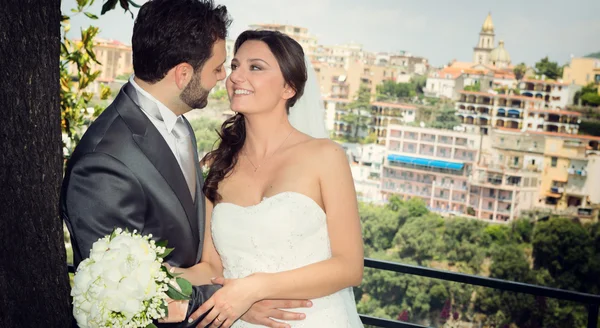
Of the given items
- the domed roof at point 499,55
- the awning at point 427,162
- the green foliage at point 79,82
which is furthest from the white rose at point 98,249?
the awning at point 427,162

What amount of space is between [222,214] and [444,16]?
40.9 meters

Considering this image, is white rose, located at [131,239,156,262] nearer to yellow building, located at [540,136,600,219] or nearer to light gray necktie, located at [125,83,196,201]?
light gray necktie, located at [125,83,196,201]

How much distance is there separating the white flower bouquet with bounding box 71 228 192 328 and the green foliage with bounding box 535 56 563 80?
143 ft

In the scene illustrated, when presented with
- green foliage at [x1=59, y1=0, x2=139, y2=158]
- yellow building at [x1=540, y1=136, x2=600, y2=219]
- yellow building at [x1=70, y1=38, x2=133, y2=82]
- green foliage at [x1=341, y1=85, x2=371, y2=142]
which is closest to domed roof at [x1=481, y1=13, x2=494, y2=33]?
yellow building at [x1=540, y1=136, x2=600, y2=219]

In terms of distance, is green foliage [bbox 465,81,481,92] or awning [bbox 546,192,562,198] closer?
awning [bbox 546,192,562,198]

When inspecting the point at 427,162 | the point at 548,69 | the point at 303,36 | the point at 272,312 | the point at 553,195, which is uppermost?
the point at 303,36

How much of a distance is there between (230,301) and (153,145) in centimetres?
41

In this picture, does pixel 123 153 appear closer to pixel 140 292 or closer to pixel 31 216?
pixel 31 216

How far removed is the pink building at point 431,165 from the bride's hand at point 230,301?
38182 mm

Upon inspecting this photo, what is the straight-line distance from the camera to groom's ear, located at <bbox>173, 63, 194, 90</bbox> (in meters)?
1.60

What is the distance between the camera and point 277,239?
6.09ft

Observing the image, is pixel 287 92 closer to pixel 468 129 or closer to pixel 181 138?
pixel 181 138

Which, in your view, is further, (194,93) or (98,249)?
(194,93)

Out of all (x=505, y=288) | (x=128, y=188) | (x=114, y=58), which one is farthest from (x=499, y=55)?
(x=128, y=188)
